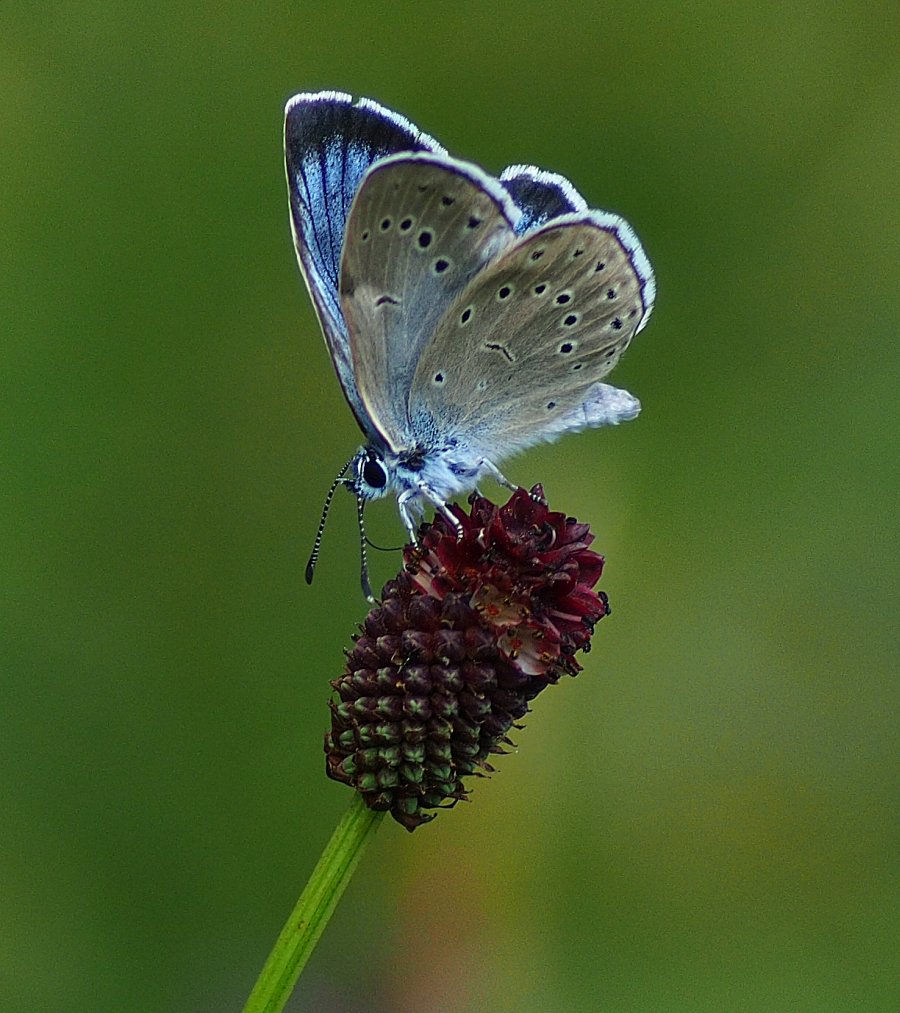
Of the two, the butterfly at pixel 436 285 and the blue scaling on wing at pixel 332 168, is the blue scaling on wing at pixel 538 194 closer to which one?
the butterfly at pixel 436 285

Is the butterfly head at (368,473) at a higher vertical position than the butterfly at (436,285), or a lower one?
lower

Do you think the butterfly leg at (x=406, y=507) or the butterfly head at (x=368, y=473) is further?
the butterfly head at (x=368, y=473)

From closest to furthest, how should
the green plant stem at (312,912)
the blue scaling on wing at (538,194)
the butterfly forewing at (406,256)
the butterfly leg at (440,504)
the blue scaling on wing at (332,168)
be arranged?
the green plant stem at (312,912), the butterfly leg at (440,504), the butterfly forewing at (406,256), the blue scaling on wing at (332,168), the blue scaling on wing at (538,194)

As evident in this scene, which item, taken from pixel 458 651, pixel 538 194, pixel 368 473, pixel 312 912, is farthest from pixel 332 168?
pixel 312 912

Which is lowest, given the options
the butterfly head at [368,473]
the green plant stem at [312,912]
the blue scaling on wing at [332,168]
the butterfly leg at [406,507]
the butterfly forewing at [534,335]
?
the green plant stem at [312,912]

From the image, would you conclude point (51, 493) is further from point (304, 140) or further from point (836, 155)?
point (836, 155)

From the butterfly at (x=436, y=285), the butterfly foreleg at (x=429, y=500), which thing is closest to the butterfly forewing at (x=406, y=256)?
the butterfly at (x=436, y=285)

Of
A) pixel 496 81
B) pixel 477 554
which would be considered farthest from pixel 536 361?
pixel 496 81
